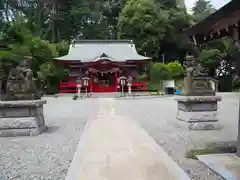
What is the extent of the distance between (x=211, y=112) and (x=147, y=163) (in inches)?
149

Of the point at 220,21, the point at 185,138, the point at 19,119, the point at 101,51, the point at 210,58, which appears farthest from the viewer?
the point at 101,51

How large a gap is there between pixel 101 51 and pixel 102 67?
4061 mm

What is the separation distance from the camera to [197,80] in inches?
287

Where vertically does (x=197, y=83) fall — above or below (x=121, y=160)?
above

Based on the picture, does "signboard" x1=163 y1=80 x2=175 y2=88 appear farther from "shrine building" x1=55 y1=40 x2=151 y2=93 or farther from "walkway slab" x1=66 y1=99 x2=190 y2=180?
"walkway slab" x1=66 y1=99 x2=190 y2=180

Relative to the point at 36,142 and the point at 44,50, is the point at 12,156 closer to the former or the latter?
the point at 36,142

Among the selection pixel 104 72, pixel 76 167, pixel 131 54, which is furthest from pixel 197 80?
pixel 131 54

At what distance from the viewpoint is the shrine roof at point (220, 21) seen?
12.2 ft

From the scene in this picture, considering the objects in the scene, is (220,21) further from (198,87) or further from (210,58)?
(210,58)

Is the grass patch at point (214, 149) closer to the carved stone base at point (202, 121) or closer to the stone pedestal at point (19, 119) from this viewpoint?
the carved stone base at point (202, 121)

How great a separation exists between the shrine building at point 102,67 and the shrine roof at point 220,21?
19330 mm

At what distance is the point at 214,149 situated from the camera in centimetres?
479

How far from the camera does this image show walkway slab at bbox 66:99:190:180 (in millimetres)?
3500

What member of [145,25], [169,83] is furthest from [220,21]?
[145,25]
